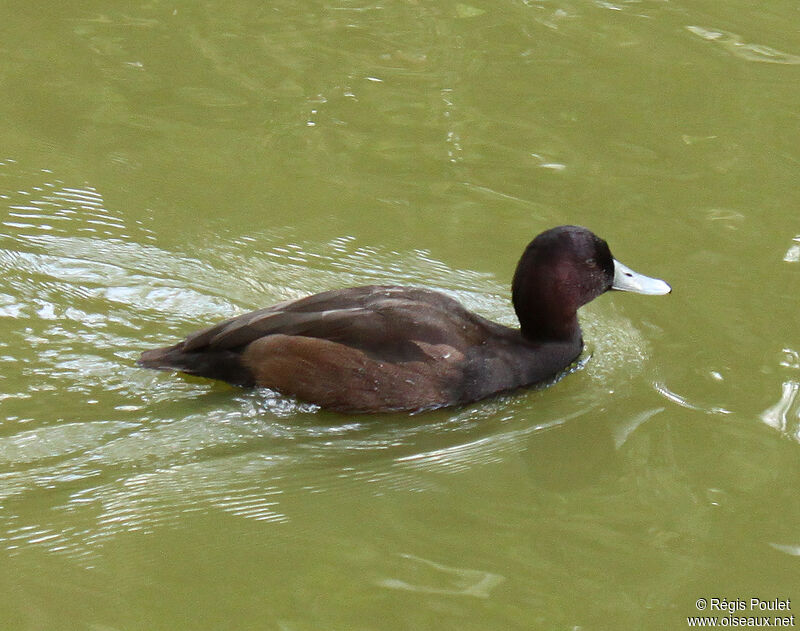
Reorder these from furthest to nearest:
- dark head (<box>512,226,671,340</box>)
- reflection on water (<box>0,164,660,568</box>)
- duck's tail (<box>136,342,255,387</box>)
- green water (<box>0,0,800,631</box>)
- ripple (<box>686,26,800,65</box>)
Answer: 1. ripple (<box>686,26,800,65</box>)
2. dark head (<box>512,226,671,340</box>)
3. duck's tail (<box>136,342,255,387</box>)
4. reflection on water (<box>0,164,660,568</box>)
5. green water (<box>0,0,800,631</box>)

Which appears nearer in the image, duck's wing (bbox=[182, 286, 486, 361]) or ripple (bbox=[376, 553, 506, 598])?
ripple (bbox=[376, 553, 506, 598])

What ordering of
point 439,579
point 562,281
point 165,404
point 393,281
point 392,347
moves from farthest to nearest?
point 393,281 → point 562,281 → point 165,404 → point 392,347 → point 439,579

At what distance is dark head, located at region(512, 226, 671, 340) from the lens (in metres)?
6.23

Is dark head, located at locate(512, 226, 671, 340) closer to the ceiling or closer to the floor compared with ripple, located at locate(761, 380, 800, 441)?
closer to the ceiling

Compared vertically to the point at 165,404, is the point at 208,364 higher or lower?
higher

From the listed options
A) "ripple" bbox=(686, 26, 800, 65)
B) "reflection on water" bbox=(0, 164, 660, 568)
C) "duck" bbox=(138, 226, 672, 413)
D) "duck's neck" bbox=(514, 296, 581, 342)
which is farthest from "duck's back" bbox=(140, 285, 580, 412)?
"ripple" bbox=(686, 26, 800, 65)

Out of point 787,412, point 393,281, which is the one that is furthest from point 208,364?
point 787,412

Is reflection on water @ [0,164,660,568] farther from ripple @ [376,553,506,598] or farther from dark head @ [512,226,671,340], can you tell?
dark head @ [512,226,671,340]

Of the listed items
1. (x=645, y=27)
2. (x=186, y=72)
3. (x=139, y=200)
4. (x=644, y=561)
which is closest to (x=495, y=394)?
(x=644, y=561)

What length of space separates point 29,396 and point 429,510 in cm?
227

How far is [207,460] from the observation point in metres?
5.48

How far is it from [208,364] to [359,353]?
0.82m

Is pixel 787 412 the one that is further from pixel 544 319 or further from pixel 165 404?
pixel 165 404

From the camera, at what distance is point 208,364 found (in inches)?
233
